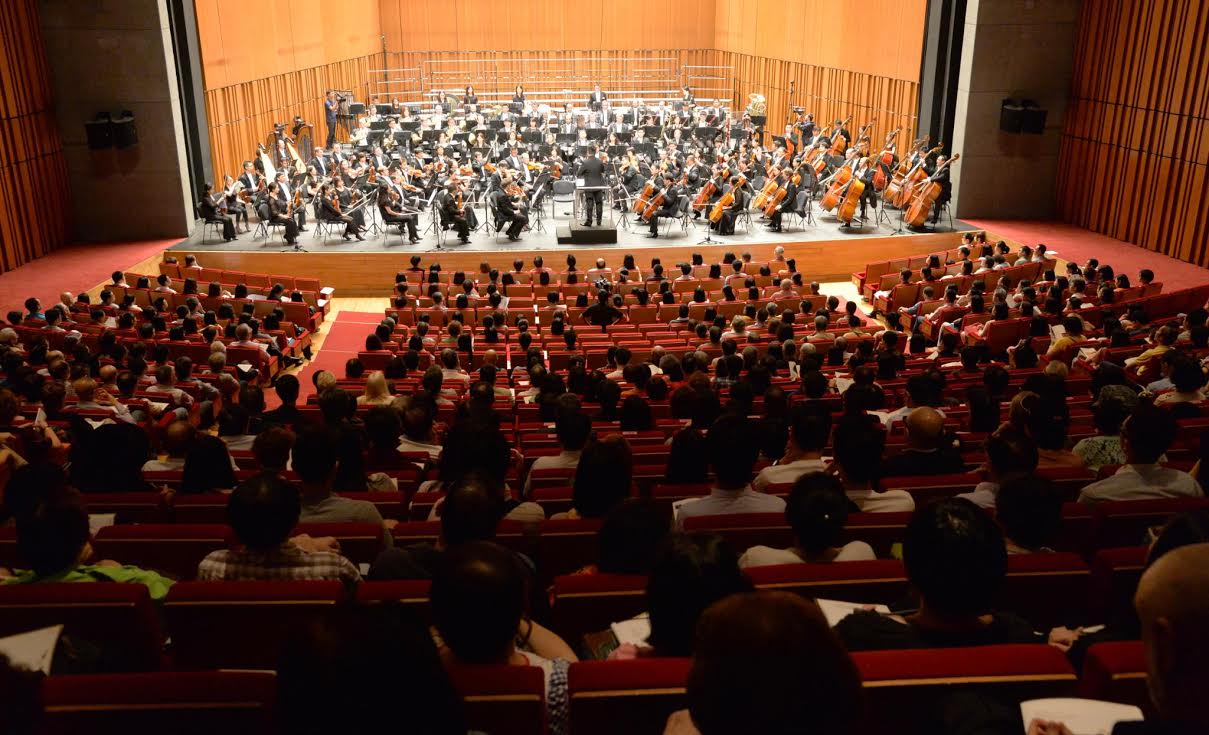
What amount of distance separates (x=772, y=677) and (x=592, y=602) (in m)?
1.52

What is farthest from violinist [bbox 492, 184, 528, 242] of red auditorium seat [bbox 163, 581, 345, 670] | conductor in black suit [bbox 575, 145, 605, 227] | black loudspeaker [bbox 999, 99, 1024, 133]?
red auditorium seat [bbox 163, 581, 345, 670]

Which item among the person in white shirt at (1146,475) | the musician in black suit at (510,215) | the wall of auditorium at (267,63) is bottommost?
the musician in black suit at (510,215)

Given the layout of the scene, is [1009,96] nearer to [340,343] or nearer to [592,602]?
[340,343]

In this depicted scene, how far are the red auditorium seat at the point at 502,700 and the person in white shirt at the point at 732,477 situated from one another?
6.07 feet

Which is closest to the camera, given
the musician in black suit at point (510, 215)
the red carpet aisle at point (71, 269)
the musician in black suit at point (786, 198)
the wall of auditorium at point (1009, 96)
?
the red carpet aisle at point (71, 269)

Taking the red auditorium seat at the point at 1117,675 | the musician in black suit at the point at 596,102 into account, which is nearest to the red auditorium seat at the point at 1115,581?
the red auditorium seat at the point at 1117,675

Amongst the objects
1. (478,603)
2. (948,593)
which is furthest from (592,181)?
(478,603)

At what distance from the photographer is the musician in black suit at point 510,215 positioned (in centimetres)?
1538

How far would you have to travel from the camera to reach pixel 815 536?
3.12 metres

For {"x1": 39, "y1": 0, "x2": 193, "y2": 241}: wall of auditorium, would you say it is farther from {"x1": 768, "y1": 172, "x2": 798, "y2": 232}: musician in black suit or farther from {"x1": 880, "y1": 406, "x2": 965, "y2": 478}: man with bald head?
{"x1": 880, "y1": 406, "x2": 965, "y2": 478}: man with bald head

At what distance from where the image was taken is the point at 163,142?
15773 millimetres

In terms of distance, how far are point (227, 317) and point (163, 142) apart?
19.9 ft

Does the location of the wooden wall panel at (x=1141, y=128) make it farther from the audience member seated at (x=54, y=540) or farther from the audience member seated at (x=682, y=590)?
the audience member seated at (x=54, y=540)

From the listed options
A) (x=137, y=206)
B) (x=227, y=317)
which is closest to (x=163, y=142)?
(x=137, y=206)
